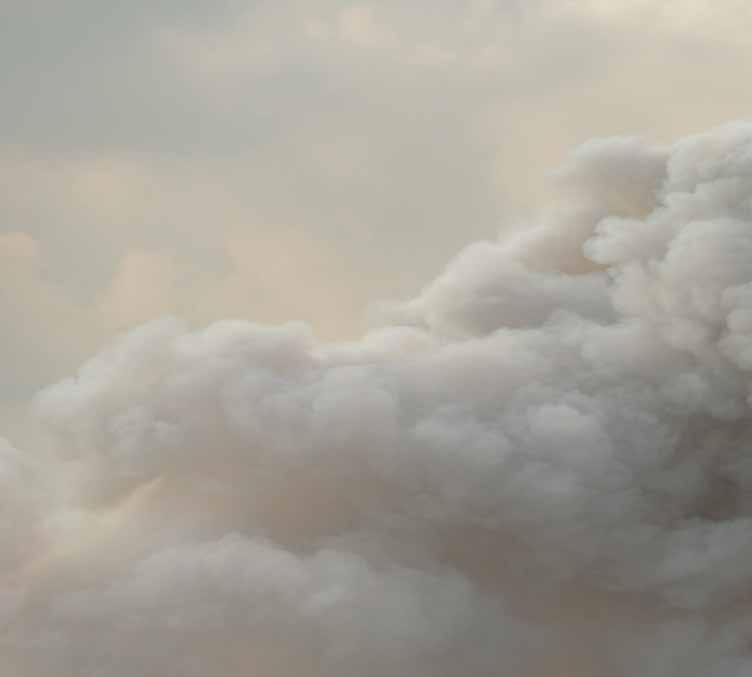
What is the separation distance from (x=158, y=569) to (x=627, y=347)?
65.4 feet

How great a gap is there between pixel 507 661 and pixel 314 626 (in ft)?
25.0

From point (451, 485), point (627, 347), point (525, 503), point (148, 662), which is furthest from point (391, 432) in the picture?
point (148, 662)

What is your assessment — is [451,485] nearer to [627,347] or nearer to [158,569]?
[627,347]

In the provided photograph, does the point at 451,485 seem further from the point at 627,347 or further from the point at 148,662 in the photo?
the point at 148,662

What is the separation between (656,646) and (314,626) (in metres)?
13.2

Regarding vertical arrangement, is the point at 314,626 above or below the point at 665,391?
below

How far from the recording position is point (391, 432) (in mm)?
42969

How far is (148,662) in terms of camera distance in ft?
139

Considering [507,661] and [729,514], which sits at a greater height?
[729,514]

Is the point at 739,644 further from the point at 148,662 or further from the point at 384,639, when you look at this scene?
the point at 148,662

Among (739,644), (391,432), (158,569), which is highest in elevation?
(391,432)

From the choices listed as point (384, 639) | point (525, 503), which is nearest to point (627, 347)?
point (525, 503)

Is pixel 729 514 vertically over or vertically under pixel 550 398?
under

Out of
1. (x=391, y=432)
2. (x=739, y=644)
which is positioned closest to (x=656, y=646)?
(x=739, y=644)
